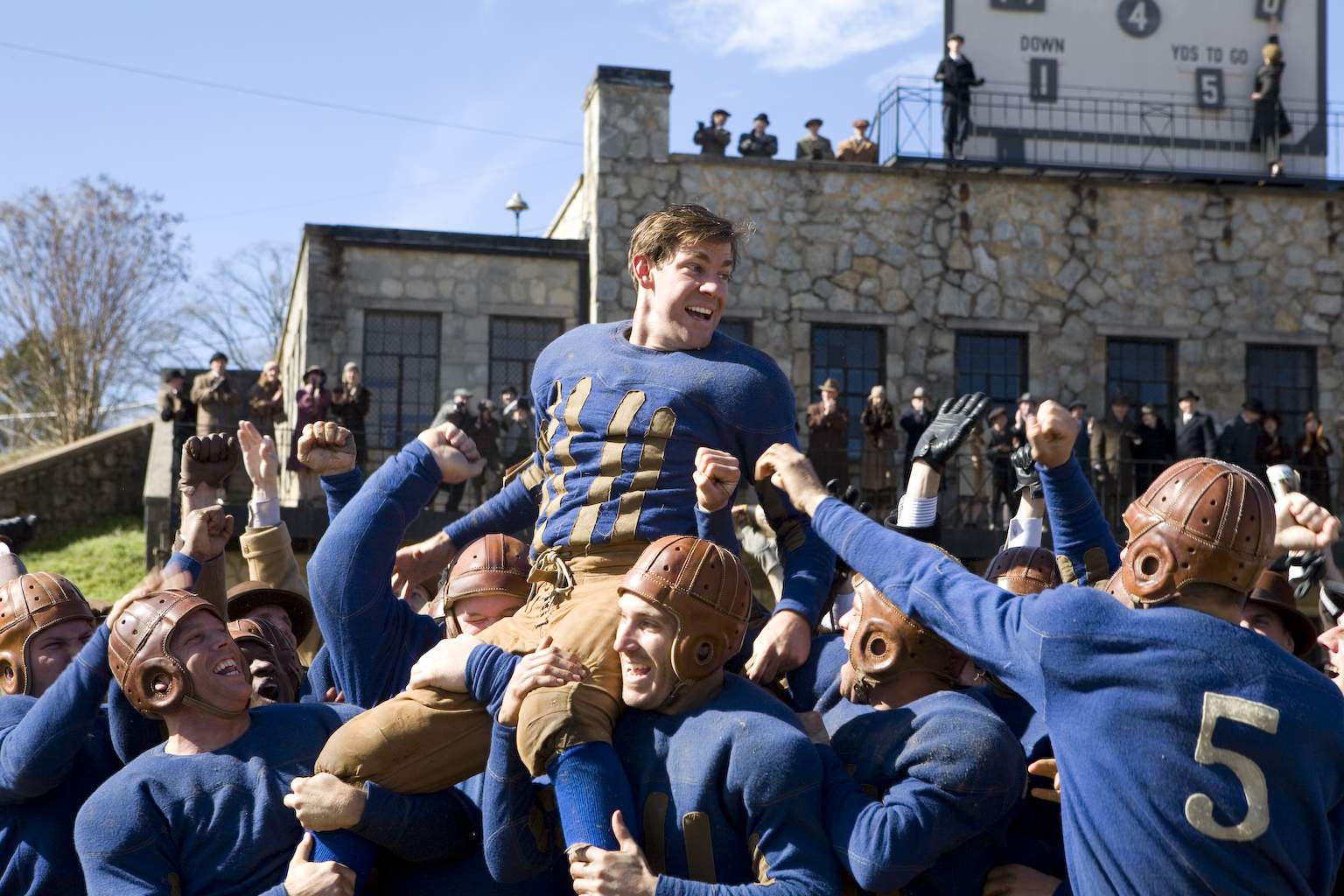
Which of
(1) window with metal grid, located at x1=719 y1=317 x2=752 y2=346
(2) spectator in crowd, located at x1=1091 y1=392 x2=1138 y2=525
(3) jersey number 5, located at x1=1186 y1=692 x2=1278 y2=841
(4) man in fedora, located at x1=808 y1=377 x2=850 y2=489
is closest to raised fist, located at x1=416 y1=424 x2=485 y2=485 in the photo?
(3) jersey number 5, located at x1=1186 y1=692 x2=1278 y2=841

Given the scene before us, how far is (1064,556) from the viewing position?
454 cm

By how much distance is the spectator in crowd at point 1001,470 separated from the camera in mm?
17094

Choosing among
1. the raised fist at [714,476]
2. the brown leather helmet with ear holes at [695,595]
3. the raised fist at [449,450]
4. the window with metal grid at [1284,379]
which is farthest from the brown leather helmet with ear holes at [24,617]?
the window with metal grid at [1284,379]

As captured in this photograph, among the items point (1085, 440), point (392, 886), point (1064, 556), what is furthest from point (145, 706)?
point (1085, 440)

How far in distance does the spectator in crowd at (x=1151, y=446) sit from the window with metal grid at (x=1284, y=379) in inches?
150

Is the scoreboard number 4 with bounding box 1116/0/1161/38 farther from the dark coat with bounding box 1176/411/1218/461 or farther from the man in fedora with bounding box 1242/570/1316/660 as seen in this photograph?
the man in fedora with bounding box 1242/570/1316/660

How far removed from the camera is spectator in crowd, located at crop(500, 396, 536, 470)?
17109 mm

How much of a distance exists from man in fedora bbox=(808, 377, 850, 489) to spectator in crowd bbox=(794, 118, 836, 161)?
4.60 m

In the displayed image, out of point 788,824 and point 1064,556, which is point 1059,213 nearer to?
point 1064,556

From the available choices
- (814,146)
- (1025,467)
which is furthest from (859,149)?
(1025,467)

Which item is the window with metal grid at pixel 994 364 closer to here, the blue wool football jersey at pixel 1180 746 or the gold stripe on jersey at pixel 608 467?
the gold stripe on jersey at pixel 608 467

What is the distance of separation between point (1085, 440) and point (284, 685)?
1430cm

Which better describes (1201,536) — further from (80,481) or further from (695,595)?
(80,481)

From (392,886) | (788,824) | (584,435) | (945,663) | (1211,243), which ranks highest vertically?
(1211,243)
